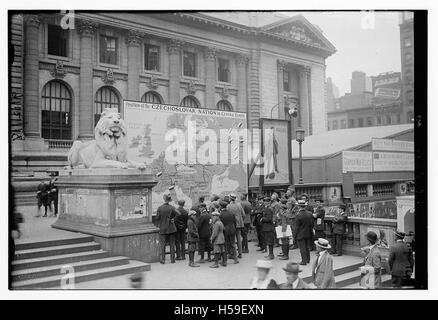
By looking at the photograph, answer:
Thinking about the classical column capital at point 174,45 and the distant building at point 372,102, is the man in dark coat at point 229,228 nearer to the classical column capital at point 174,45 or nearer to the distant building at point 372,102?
the distant building at point 372,102

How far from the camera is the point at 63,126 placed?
14.6m

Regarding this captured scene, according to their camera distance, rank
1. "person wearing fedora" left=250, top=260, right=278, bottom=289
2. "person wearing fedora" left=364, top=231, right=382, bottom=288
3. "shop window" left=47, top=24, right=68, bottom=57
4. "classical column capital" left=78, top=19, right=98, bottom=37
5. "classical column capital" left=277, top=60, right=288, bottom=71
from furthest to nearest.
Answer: "classical column capital" left=277, top=60, right=288, bottom=71 < "classical column capital" left=78, top=19, right=98, bottom=37 < "shop window" left=47, top=24, right=68, bottom=57 < "person wearing fedora" left=364, top=231, right=382, bottom=288 < "person wearing fedora" left=250, top=260, right=278, bottom=289

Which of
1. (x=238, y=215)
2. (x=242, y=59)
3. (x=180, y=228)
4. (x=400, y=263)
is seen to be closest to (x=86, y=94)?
(x=242, y=59)

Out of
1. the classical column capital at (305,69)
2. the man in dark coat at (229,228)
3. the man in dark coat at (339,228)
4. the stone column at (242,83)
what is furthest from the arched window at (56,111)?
the man in dark coat at (339,228)

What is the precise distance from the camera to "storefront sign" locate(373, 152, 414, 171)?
933cm

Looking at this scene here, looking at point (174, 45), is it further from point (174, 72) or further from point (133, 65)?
point (133, 65)

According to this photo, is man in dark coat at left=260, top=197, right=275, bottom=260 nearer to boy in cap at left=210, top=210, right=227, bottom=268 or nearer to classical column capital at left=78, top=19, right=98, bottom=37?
boy in cap at left=210, top=210, right=227, bottom=268

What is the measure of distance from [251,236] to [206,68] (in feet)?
21.1

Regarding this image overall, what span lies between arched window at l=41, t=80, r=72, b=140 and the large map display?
460 centimetres

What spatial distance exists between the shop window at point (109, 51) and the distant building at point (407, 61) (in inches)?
393

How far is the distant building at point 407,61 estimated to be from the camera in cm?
890

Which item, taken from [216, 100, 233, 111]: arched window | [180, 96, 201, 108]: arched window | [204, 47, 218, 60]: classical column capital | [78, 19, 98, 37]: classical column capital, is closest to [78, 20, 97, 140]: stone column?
[78, 19, 98, 37]: classical column capital
